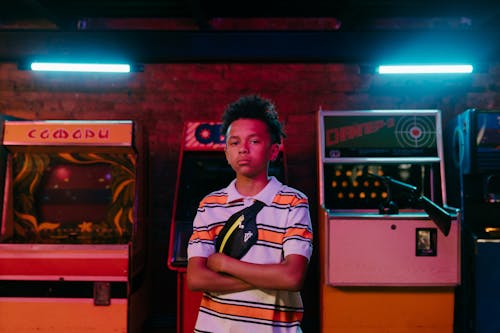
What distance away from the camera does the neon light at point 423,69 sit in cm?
358

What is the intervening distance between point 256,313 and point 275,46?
9.21 feet

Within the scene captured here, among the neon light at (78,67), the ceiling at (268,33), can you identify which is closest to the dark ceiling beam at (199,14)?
the ceiling at (268,33)

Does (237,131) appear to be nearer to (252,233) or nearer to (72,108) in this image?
(252,233)

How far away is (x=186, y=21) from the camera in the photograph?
12.6 ft

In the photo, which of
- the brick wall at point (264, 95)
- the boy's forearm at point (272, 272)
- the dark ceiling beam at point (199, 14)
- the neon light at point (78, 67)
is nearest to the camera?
the boy's forearm at point (272, 272)

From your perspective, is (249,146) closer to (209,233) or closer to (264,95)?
(209,233)

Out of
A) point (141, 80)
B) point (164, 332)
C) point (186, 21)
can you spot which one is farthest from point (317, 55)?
point (164, 332)

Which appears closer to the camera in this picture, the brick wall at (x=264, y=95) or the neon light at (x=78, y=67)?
the neon light at (x=78, y=67)

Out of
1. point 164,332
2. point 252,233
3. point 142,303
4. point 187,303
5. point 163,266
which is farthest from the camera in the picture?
point 163,266

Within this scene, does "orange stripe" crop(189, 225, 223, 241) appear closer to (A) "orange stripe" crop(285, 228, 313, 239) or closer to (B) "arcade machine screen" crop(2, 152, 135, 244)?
(A) "orange stripe" crop(285, 228, 313, 239)

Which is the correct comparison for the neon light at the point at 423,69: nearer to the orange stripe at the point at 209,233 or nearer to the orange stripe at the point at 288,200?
the orange stripe at the point at 288,200

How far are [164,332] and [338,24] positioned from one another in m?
3.21

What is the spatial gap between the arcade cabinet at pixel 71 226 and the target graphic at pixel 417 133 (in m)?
1.90

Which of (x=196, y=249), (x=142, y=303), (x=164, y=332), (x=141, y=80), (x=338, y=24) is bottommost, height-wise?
(x=164, y=332)
